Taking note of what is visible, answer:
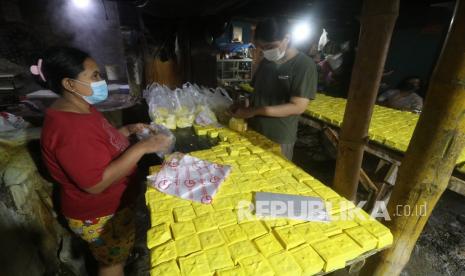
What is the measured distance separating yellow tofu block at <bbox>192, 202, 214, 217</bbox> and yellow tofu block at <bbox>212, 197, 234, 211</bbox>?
4cm

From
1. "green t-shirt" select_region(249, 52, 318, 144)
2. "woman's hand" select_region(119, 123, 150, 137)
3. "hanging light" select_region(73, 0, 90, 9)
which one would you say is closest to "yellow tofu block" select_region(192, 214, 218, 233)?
"woman's hand" select_region(119, 123, 150, 137)

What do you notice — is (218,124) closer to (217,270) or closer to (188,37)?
(217,270)

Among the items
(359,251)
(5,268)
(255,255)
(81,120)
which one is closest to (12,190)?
(5,268)

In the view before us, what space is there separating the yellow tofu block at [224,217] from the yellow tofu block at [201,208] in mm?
48

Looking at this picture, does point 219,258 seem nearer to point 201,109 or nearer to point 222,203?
point 222,203

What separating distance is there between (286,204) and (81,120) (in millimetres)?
1439

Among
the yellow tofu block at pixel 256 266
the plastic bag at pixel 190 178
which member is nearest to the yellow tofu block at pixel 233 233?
the yellow tofu block at pixel 256 266

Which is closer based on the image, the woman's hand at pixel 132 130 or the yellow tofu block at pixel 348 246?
the yellow tofu block at pixel 348 246

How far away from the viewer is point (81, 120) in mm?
1504

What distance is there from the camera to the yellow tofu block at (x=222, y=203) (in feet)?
4.67

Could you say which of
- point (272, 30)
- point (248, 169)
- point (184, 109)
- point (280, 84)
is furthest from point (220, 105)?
point (248, 169)

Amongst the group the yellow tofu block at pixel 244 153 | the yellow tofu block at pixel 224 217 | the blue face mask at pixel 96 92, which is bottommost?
the yellow tofu block at pixel 224 217

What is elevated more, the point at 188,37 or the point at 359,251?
the point at 188,37

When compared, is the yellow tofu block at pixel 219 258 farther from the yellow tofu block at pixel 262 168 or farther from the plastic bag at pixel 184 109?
the plastic bag at pixel 184 109
